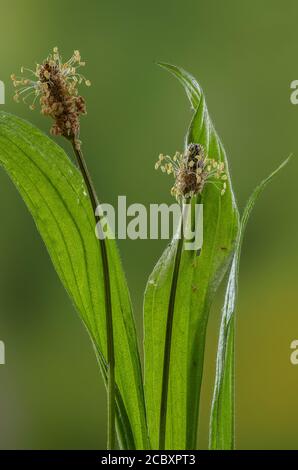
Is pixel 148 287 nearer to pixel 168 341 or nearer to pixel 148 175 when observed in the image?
pixel 168 341

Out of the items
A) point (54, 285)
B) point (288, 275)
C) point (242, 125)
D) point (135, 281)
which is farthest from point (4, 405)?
point (242, 125)

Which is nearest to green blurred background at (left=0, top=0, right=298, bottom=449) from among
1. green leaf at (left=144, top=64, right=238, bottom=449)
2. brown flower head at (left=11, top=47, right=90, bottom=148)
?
green leaf at (left=144, top=64, right=238, bottom=449)

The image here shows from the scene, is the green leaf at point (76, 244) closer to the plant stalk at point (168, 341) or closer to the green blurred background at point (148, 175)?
the plant stalk at point (168, 341)

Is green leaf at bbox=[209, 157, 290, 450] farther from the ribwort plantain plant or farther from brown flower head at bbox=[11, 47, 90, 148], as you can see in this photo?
brown flower head at bbox=[11, 47, 90, 148]

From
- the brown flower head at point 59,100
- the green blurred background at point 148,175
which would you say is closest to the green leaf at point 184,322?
the brown flower head at point 59,100

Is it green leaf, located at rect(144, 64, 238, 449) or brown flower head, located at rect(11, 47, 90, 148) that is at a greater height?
brown flower head, located at rect(11, 47, 90, 148)

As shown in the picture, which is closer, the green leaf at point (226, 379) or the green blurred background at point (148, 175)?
the green leaf at point (226, 379)

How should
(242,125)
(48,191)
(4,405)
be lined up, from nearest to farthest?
(48,191) < (4,405) < (242,125)

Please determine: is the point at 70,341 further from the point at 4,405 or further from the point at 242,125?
the point at 242,125

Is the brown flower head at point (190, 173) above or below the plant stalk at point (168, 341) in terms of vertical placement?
above
